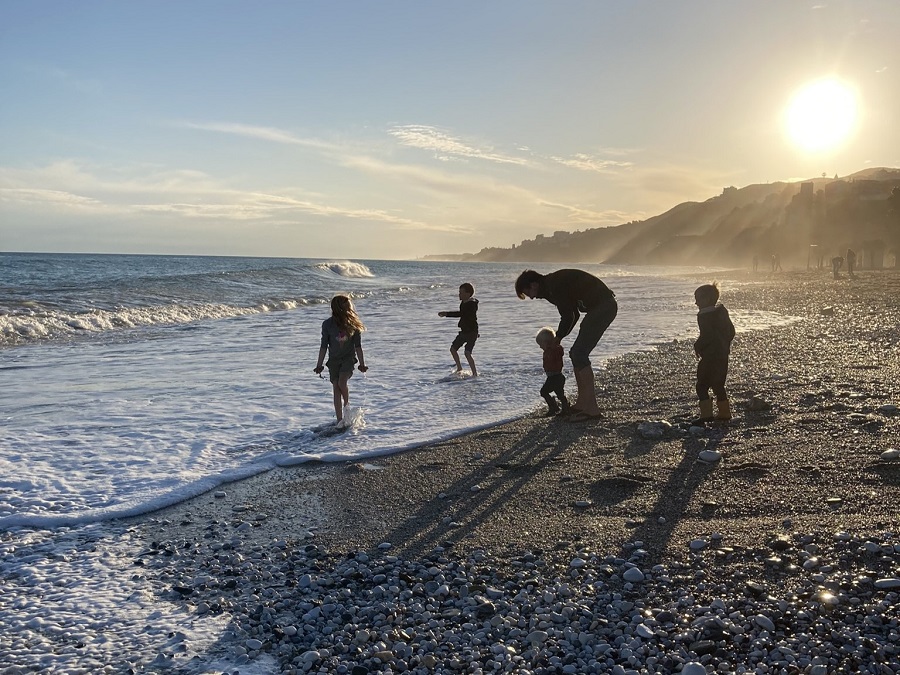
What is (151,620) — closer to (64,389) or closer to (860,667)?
(860,667)

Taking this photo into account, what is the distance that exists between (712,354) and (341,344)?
4.35 meters

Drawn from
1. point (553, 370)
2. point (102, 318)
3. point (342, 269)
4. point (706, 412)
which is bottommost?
point (706, 412)

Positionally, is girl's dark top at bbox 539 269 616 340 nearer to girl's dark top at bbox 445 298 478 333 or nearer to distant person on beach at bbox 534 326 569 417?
distant person on beach at bbox 534 326 569 417

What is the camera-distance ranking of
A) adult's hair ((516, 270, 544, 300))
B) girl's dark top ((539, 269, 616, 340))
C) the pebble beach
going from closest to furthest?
the pebble beach, adult's hair ((516, 270, 544, 300)), girl's dark top ((539, 269, 616, 340))

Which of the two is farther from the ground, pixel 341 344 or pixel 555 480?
pixel 341 344

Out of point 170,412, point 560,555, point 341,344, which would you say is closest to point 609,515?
point 560,555

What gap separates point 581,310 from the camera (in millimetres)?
7738

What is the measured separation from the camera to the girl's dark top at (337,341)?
26.8 ft

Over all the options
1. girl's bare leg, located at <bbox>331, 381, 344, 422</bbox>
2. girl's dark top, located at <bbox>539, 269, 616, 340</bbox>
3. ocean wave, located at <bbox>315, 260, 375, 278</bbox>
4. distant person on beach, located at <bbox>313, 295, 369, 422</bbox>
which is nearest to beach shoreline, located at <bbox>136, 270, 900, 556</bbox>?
girl's dark top, located at <bbox>539, 269, 616, 340</bbox>

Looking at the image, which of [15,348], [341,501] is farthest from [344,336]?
[15,348]

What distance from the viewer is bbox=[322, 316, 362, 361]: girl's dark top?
817cm

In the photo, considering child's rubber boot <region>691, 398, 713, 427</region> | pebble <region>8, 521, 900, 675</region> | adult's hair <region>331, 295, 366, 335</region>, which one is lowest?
pebble <region>8, 521, 900, 675</region>

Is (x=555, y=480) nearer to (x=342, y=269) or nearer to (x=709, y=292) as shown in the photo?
(x=709, y=292)

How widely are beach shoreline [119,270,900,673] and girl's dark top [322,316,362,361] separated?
1971 millimetres
